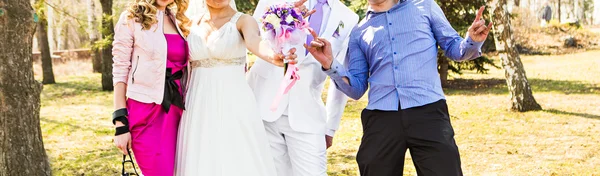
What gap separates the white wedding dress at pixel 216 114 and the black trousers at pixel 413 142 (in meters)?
0.73

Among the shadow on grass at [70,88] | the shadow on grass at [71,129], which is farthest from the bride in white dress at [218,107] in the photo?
the shadow on grass at [70,88]

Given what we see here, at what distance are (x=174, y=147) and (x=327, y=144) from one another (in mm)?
1124

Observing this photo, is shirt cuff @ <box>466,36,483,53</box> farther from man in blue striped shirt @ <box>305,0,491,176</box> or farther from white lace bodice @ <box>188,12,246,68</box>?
white lace bodice @ <box>188,12,246,68</box>

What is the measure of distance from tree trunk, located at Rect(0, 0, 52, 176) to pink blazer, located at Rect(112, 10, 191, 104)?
7.67ft

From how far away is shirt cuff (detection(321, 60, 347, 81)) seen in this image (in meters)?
3.61

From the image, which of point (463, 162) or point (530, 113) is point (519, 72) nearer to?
point (530, 113)

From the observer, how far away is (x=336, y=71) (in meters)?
3.63

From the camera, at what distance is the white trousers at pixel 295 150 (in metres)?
4.16

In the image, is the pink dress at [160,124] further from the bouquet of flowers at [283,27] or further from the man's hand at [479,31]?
the man's hand at [479,31]

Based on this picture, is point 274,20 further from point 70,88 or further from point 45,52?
point 45,52

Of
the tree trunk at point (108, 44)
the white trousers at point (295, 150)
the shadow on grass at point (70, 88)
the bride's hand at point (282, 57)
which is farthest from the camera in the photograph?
the shadow on grass at point (70, 88)

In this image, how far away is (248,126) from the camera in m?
3.87

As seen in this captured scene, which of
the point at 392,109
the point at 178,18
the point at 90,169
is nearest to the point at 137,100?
the point at 178,18

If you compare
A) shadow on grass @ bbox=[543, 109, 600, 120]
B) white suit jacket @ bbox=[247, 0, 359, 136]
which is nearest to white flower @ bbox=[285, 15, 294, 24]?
white suit jacket @ bbox=[247, 0, 359, 136]
